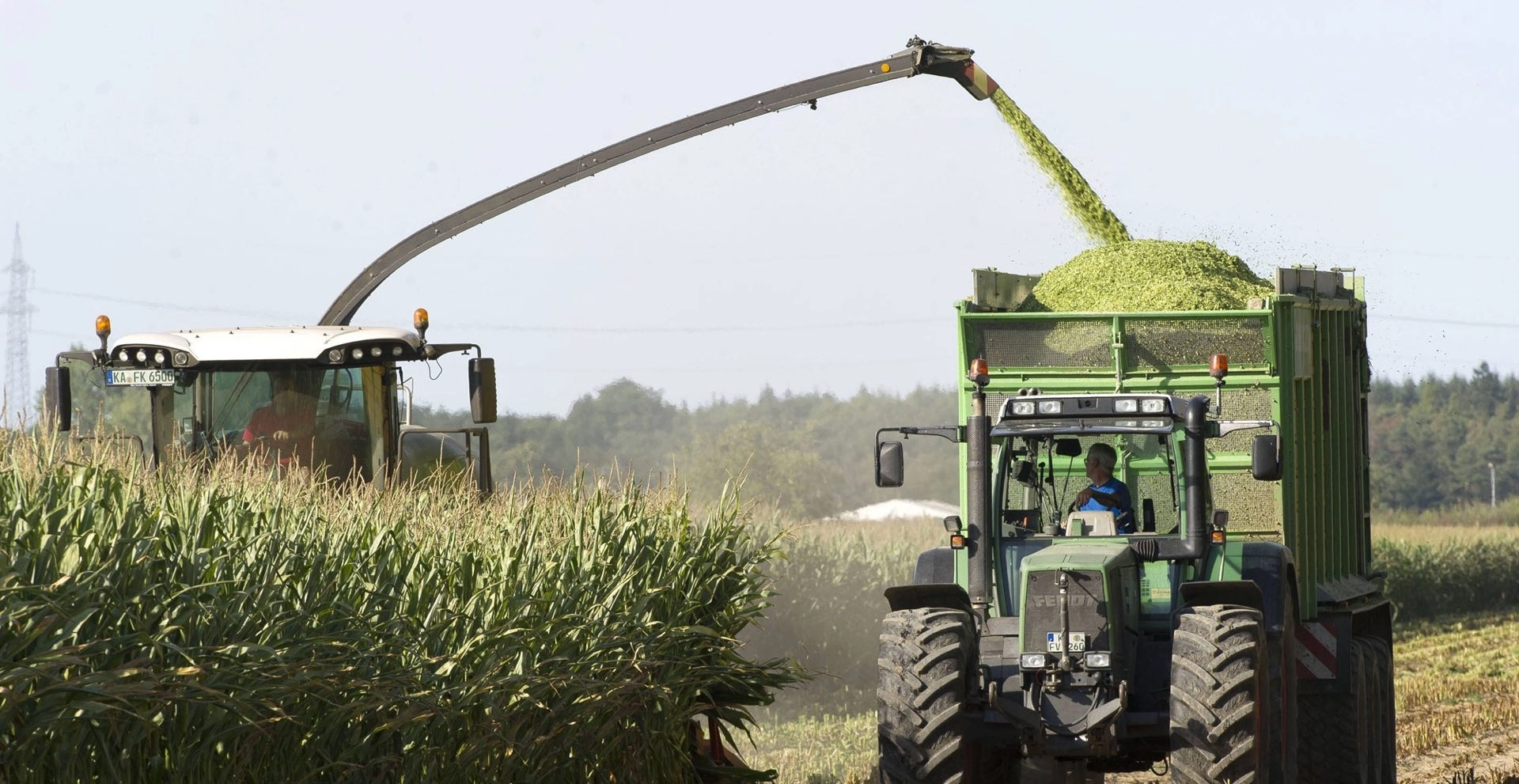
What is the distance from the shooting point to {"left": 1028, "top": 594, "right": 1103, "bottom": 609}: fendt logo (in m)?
8.12

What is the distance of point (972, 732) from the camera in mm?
8109

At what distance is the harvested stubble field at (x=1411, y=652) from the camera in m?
13.6

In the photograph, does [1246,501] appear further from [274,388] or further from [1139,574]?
[274,388]

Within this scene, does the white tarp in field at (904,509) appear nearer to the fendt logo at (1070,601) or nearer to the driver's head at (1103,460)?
the driver's head at (1103,460)

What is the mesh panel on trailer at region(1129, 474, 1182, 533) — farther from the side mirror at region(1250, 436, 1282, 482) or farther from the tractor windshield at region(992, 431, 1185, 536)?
the side mirror at region(1250, 436, 1282, 482)

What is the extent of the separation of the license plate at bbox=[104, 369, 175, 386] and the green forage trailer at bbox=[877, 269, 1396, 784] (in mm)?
4907

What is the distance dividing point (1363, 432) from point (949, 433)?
14.9 feet

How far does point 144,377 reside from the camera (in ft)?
38.0

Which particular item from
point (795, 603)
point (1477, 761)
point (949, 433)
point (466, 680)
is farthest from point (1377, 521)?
point (466, 680)

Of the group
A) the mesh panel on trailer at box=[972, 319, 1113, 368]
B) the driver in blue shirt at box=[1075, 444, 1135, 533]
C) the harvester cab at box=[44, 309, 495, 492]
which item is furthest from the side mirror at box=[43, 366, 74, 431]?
the driver in blue shirt at box=[1075, 444, 1135, 533]

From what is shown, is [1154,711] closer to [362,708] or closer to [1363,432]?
[362,708]

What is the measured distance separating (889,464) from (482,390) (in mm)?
3155

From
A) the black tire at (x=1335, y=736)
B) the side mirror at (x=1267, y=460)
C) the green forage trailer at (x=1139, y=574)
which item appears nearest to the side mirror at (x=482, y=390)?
the green forage trailer at (x=1139, y=574)

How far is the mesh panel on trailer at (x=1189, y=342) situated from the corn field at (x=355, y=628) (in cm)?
254
